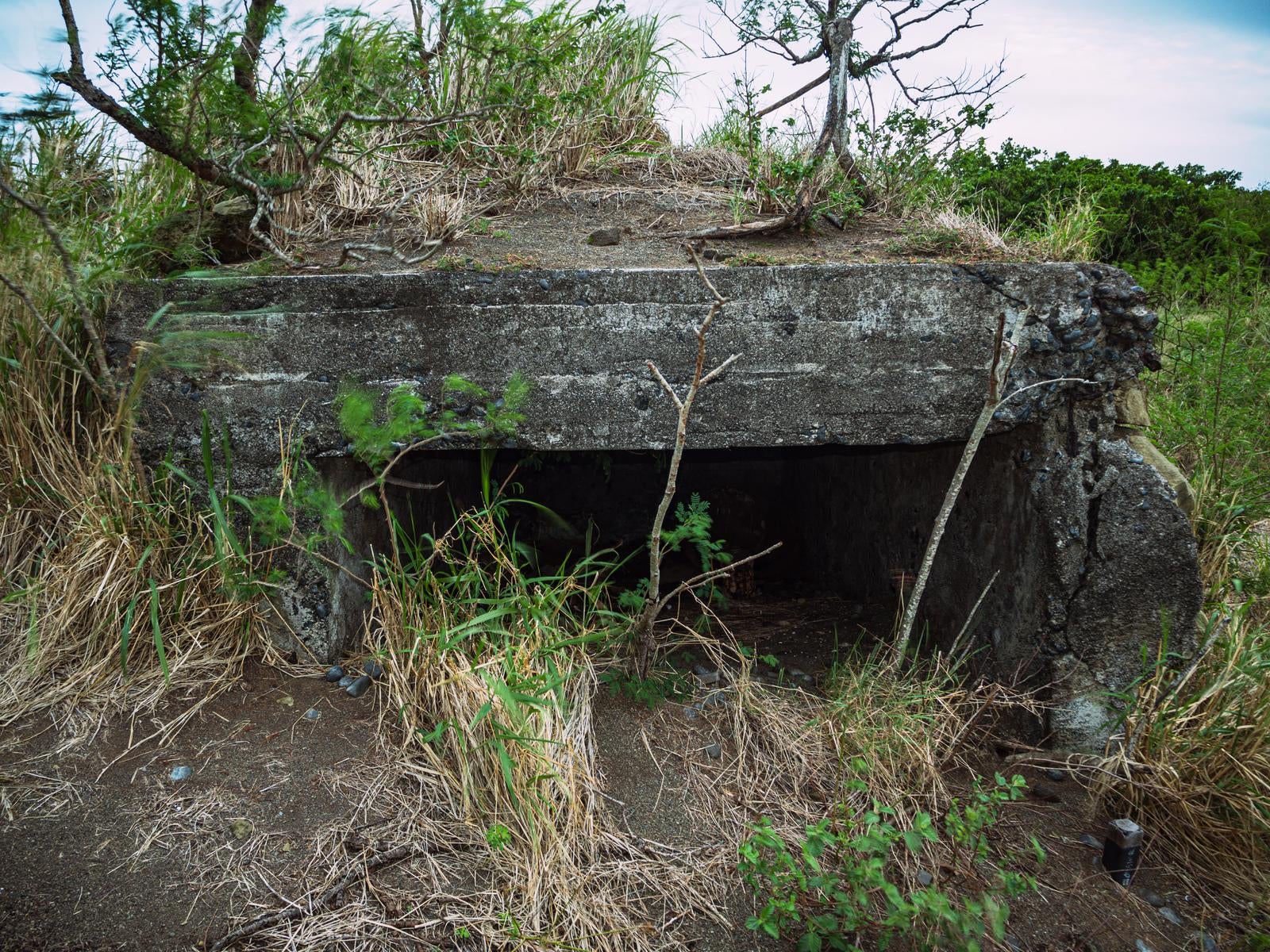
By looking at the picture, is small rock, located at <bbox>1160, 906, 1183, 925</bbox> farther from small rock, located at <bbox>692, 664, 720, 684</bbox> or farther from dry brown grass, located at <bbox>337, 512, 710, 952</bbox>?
small rock, located at <bbox>692, 664, 720, 684</bbox>

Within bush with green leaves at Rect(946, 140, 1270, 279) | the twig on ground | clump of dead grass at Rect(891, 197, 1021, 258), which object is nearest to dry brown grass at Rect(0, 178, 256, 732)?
the twig on ground

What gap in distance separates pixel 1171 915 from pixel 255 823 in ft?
7.39

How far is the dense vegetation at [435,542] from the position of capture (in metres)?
2.08

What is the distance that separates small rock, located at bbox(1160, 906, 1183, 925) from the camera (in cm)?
202

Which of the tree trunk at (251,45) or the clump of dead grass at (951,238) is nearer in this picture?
the tree trunk at (251,45)

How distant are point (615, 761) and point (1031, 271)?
1873 mm

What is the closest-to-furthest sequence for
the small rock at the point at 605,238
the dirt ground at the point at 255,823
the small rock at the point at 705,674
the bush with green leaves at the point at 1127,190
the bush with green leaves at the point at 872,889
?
the bush with green leaves at the point at 872,889, the dirt ground at the point at 255,823, the small rock at the point at 705,674, the small rock at the point at 605,238, the bush with green leaves at the point at 1127,190

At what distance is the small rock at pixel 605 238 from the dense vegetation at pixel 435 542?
464 mm

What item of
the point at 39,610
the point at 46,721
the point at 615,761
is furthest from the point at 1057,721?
the point at 39,610

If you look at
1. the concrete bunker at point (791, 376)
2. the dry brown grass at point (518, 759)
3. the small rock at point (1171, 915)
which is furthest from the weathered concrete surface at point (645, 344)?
the small rock at point (1171, 915)

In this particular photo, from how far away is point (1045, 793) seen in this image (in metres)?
2.41

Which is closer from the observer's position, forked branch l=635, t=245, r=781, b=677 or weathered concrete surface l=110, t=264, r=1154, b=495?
forked branch l=635, t=245, r=781, b=677

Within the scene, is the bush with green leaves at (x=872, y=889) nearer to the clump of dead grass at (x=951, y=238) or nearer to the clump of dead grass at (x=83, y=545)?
the clump of dead grass at (x=83, y=545)

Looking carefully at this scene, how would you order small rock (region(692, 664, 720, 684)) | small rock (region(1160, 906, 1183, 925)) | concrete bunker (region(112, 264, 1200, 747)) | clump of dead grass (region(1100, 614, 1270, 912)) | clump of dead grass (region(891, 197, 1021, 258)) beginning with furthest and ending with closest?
1. clump of dead grass (region(891, 197, 1021, 258))
2. small rock (region(692, 664, 720, 684))
3. concrete bunker (region(112, 264, 1200, 747))
4. clump of dead grass (region(1100, 614, 1270, 912))
5. small rock (region(1160, 906, 1183, 925))
